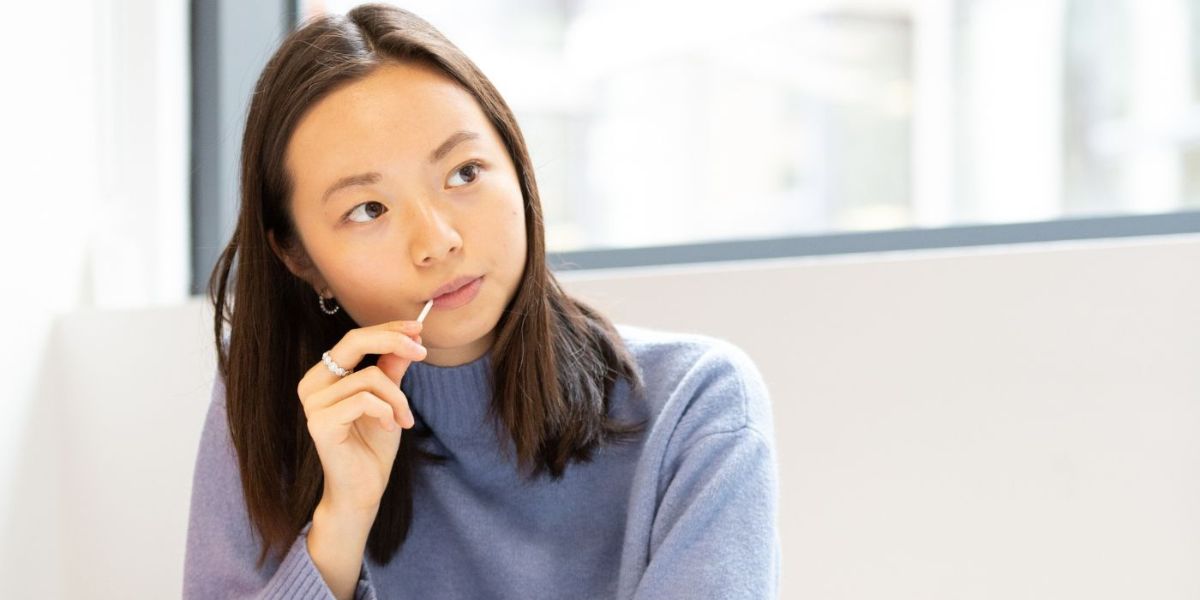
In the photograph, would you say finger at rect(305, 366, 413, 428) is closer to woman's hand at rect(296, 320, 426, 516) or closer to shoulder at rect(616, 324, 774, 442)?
woman's hand at rect(296, 320, 426, 516)

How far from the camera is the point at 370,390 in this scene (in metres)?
0.97

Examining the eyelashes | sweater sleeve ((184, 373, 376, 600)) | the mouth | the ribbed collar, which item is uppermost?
the eyelashes

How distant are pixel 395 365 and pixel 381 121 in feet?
0.73

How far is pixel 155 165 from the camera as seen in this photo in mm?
1823

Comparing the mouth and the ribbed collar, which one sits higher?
the mouth

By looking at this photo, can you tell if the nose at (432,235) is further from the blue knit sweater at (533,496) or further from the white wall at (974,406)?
the white wall at (974,406)

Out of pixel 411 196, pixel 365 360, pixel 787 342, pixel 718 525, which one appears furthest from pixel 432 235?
pixel 787 342

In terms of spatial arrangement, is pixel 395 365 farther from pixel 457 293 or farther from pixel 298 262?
pixel 298 262

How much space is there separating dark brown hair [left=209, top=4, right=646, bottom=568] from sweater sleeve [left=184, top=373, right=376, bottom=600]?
27 mm

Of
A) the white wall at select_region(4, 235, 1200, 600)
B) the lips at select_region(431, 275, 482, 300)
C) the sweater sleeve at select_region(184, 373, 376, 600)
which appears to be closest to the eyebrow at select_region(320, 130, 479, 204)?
the lips at select_region(431, 275, 482, 300)

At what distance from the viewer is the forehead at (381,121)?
3.22 feet

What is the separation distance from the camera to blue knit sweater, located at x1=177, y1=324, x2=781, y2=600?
3.31 feet

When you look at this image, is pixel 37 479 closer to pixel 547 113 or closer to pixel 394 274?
pixel 394 274

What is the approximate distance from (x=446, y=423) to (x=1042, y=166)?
2758mm
